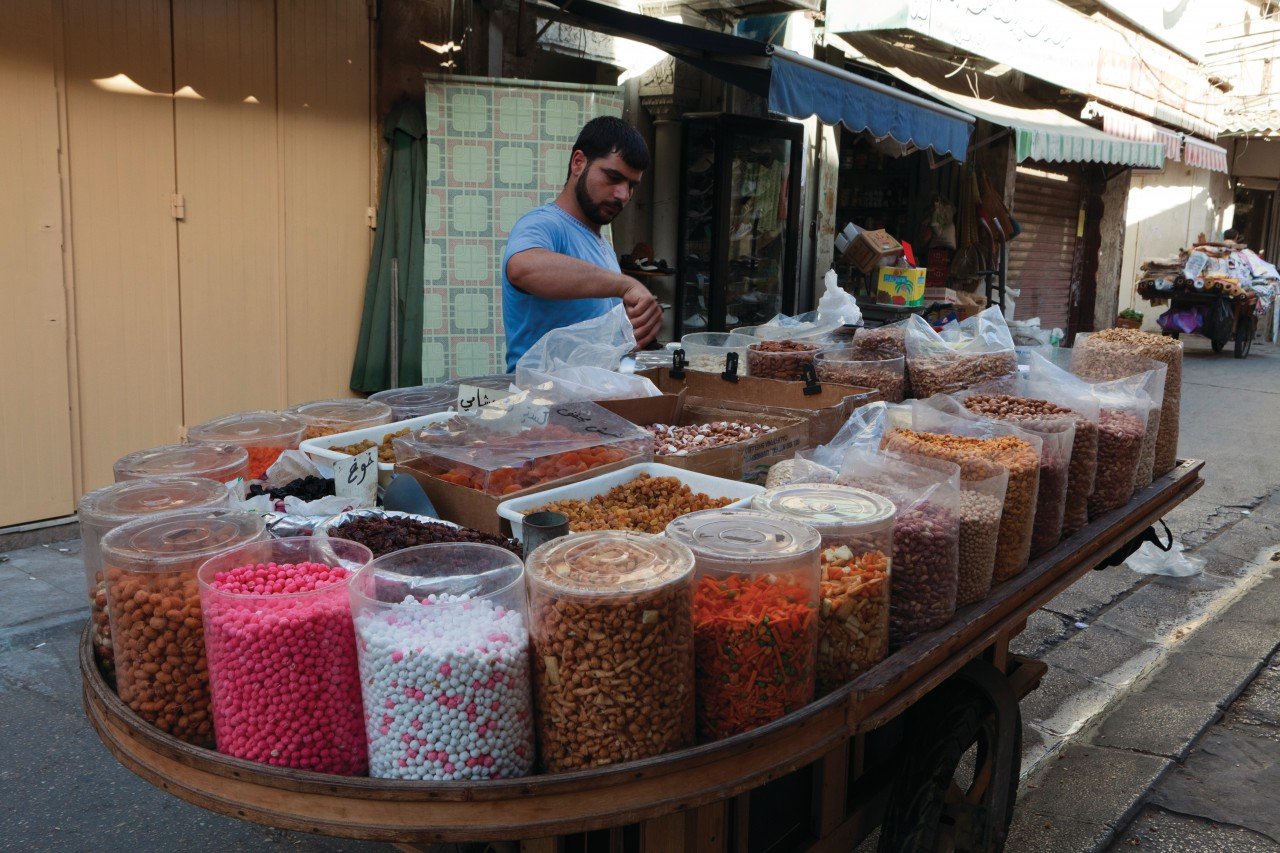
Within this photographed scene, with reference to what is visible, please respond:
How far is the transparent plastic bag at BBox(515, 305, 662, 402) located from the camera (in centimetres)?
256

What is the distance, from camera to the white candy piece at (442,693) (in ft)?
3.96

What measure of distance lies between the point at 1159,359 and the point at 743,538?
2148 millimetres

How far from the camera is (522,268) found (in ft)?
9.47

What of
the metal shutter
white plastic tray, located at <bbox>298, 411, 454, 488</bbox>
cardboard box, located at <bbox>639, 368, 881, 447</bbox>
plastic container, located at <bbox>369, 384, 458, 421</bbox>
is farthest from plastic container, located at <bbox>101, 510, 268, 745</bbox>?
the metal shutter

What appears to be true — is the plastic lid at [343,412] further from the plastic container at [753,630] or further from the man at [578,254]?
the plastic container at [753,630]

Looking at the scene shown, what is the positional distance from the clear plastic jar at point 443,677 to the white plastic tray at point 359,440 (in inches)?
28.9

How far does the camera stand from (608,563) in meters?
1.33

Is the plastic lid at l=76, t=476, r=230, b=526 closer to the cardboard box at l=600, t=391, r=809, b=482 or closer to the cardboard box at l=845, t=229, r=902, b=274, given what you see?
the cardboard box at l=600, t=391, r=809, b=482

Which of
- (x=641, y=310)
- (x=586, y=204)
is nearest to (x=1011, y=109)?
(x=586, y=204)

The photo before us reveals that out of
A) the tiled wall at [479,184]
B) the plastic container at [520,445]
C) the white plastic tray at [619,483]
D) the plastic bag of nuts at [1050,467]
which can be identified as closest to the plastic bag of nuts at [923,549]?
the white plastic tray at [619,483]

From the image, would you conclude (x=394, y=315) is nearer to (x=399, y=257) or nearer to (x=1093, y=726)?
(x=399, y=257)

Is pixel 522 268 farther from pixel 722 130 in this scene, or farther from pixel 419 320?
pixel 722 130

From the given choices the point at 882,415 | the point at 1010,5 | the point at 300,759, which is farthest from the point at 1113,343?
the point at 1010,5

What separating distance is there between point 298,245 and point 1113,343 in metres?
4.05
